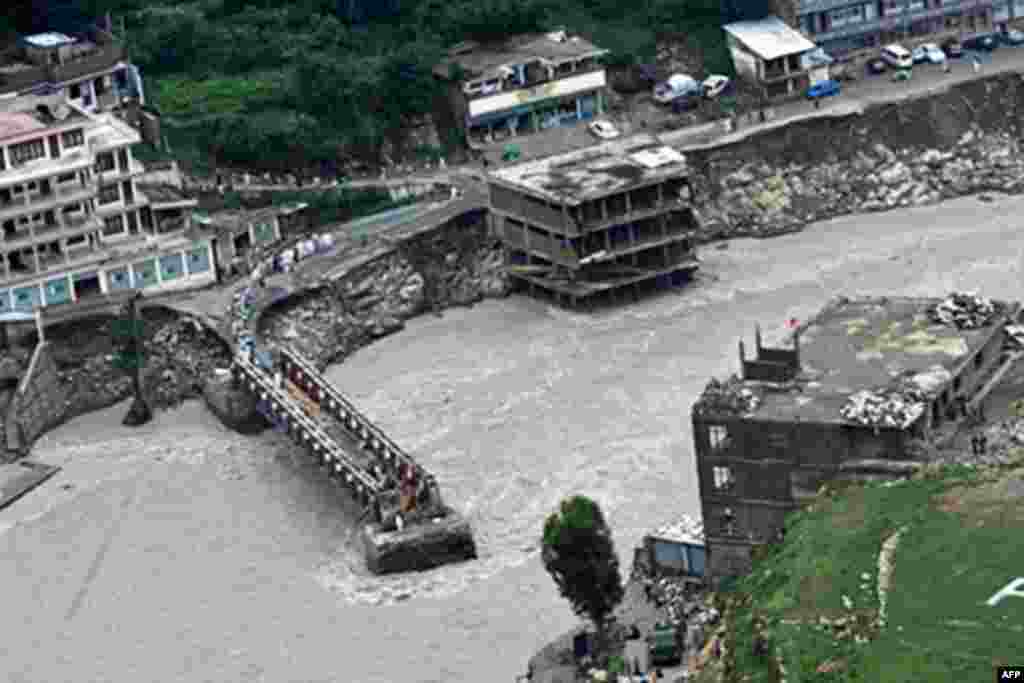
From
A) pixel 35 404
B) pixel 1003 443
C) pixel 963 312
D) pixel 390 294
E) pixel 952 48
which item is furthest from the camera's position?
pixel 952 48

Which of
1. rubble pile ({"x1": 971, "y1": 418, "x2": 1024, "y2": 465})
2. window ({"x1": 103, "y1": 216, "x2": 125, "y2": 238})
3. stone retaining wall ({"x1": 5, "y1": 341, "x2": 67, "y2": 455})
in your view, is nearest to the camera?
rubble pile ({"x1": 971, "y1": 418, "x2": 1024, "y2": 465})

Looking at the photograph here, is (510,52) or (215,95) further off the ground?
(215,95)

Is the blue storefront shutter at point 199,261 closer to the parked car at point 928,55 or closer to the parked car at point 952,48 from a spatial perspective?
the parked car at point 928,55

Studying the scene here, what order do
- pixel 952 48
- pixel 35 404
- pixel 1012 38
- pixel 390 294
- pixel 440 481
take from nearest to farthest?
pixel 440 481, pixel 35 404, pixel 390 294, pixel 952 48, pixel 1012 38

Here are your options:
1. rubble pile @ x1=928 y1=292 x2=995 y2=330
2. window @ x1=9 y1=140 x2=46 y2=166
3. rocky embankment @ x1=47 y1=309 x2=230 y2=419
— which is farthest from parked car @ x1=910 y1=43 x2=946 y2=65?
rubble pile @ x1=928 y1=292 x2=995 y2=330

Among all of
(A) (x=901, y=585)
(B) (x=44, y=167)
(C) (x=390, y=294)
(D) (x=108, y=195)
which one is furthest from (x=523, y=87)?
(A) (x=901, y=585)

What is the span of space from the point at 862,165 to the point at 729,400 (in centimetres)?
3668

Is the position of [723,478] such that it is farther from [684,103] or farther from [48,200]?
[684,103]

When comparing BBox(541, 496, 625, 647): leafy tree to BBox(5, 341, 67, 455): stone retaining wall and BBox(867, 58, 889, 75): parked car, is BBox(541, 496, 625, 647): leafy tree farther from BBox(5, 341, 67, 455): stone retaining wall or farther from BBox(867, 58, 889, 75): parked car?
BBox(867, 58, 889, 75): parked car

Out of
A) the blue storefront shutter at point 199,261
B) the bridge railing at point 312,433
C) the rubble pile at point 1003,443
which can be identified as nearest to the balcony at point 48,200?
the blue storefront shutter at point 199,261

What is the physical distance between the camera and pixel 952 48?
4596 inches

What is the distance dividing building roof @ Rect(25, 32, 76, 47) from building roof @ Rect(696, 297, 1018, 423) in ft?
132

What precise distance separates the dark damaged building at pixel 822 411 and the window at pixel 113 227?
3216 cm

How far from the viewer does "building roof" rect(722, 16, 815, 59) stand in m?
114
